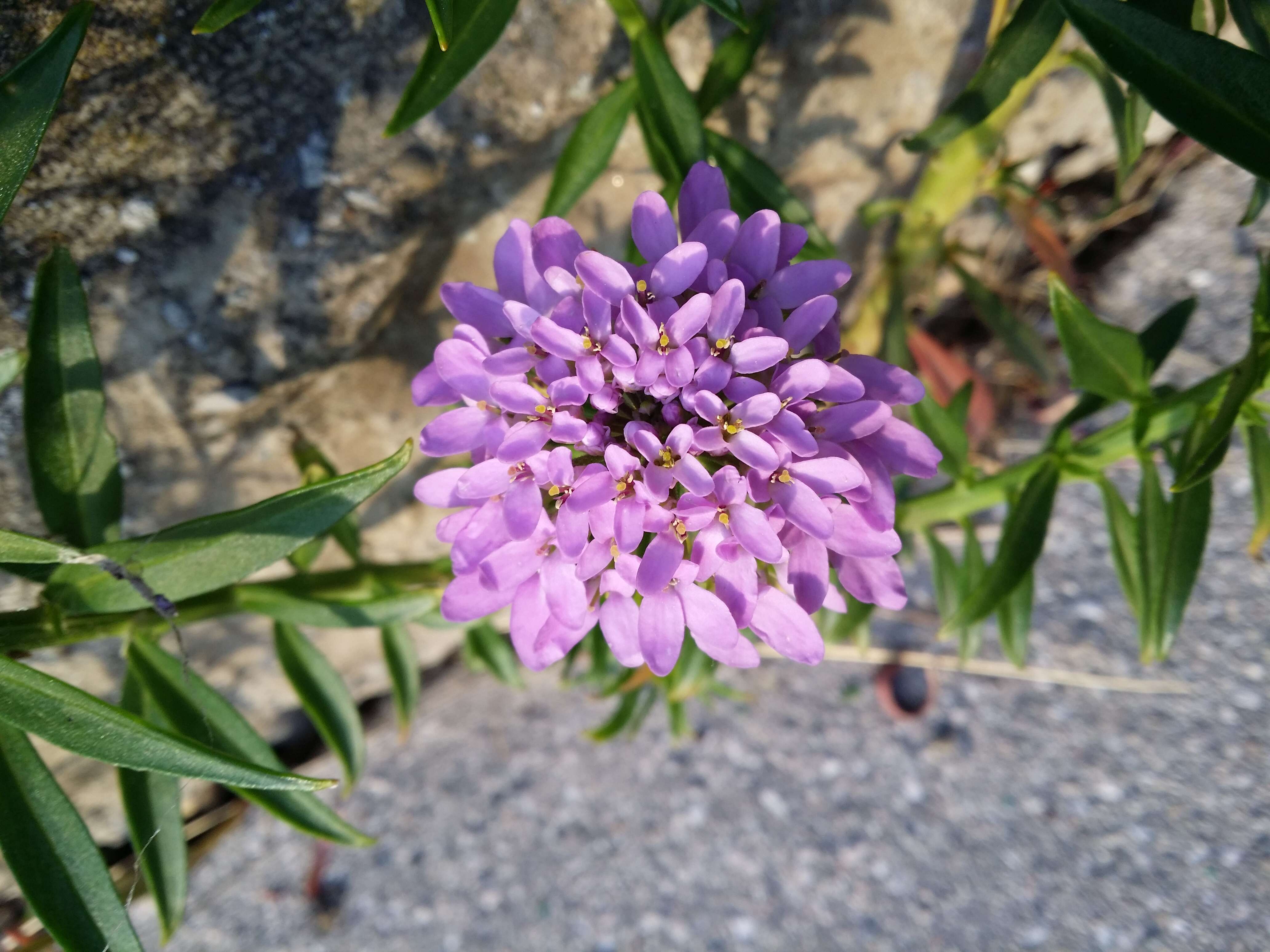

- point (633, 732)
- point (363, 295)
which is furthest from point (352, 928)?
point (363, 295)

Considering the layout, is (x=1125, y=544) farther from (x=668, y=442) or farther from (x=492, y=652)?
(x=492, y=652)

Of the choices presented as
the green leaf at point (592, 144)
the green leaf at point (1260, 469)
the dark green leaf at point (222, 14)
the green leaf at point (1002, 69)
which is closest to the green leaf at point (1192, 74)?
the green leaf at point (1002, 69)

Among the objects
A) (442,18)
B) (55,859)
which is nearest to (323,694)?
(55,859)

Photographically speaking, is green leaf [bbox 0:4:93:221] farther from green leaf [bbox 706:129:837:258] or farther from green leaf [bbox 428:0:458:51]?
green leaf [bbox 706:129:837:258]

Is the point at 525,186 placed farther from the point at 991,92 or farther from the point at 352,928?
the point at 352,928

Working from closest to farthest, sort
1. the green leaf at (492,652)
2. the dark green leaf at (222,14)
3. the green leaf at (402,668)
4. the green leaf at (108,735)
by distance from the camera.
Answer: the green leaf at (108,735) < the dark green leaf at (222,14) < the green leaf at (402,668) < the green leaf at (492,652)

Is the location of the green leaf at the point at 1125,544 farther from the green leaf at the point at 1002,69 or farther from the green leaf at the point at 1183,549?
the green leaf at the point at 1002,69

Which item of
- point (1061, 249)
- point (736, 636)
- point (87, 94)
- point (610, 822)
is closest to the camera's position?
point (736, 636)
